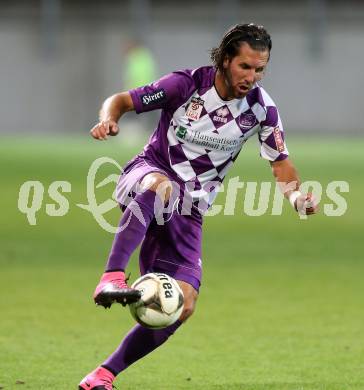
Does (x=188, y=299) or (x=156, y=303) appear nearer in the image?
(x=156, y=303)

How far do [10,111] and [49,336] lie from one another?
27536 millimetres

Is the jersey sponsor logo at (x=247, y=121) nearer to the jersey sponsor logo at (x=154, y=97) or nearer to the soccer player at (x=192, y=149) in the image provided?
the soccer player at (x=192, y=149)

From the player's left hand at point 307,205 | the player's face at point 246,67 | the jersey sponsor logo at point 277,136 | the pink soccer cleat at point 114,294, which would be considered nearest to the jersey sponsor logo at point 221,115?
the player's face at point 246,67

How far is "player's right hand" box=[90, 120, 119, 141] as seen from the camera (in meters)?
5.30

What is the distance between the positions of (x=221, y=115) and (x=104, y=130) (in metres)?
0.90

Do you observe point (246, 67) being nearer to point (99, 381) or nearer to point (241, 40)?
point (241, 40)

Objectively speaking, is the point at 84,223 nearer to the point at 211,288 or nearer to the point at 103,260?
the point at 103,260

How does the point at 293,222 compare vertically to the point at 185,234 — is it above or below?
above

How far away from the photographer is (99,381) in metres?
5.64

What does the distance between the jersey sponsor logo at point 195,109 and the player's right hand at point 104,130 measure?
700 mm

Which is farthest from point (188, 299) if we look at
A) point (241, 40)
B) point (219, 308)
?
point (219, 308)

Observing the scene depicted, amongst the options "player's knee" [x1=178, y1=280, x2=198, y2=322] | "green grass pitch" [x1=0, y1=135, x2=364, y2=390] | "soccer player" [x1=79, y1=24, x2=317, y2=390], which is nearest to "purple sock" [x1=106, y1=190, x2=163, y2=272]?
"soccer player" [x1=79, y1=24, x2=317, y2=390]

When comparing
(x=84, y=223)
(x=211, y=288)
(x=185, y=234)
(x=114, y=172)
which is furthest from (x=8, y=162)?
(x=185, y=234)

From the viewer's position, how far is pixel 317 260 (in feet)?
Result: 36.4
